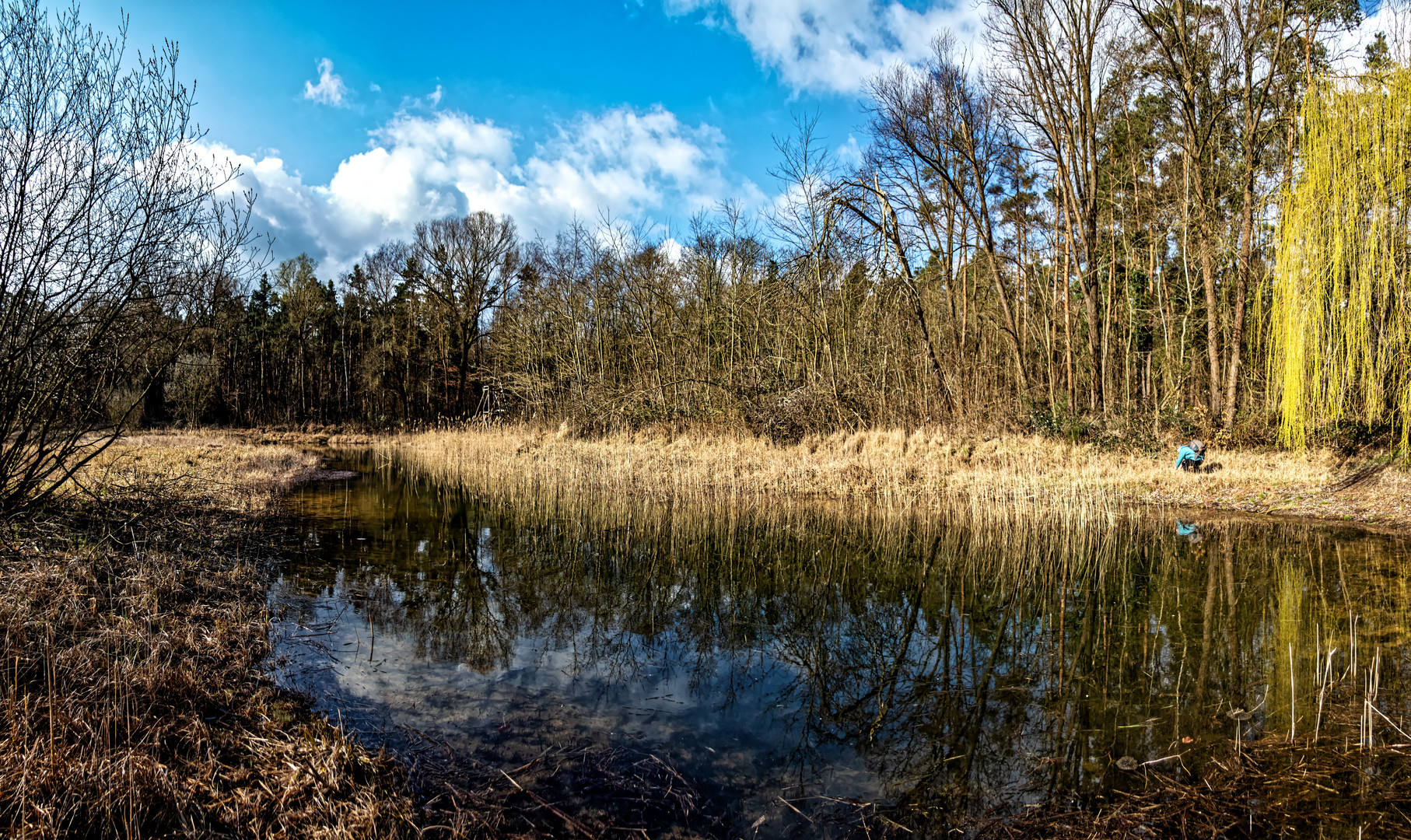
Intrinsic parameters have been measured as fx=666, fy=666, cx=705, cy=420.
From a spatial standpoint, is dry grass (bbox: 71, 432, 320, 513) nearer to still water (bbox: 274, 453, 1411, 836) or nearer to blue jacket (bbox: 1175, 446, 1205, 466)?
still water (bbox: 274, 453, 1411, 836)

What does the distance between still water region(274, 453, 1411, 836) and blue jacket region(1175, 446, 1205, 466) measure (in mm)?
2803

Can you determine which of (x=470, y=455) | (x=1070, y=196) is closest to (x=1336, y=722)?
(x=1070, y=196)

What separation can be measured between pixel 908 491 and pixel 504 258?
2470 cm

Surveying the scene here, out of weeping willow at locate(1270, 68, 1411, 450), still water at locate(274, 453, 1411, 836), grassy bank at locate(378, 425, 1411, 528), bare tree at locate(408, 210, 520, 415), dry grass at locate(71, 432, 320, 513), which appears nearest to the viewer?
still water at locate(274, 453, 1411, 836)

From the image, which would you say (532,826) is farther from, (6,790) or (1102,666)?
(1102,666)

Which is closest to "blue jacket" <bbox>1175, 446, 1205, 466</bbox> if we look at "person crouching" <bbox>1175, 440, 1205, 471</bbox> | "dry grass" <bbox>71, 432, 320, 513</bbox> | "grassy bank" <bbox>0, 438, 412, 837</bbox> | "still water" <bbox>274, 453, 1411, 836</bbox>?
"person crouching" <bbox>1175, 440, 1205, 471</bbox>

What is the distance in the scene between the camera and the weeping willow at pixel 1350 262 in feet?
28.3

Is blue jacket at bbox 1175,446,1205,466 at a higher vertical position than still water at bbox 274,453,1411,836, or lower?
higher

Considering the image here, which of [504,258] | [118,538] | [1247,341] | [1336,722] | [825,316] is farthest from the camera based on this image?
[504,258]

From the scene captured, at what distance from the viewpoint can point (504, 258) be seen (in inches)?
1231

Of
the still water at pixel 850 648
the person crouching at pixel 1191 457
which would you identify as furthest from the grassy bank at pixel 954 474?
the still water at pixel 850 648

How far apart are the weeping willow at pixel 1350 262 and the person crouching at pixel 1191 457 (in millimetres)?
2107

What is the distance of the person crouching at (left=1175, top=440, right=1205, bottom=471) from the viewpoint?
11758 millimetres

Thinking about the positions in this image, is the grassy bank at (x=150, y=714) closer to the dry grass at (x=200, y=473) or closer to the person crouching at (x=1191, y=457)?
the dry grass at (x=200, y=473)
